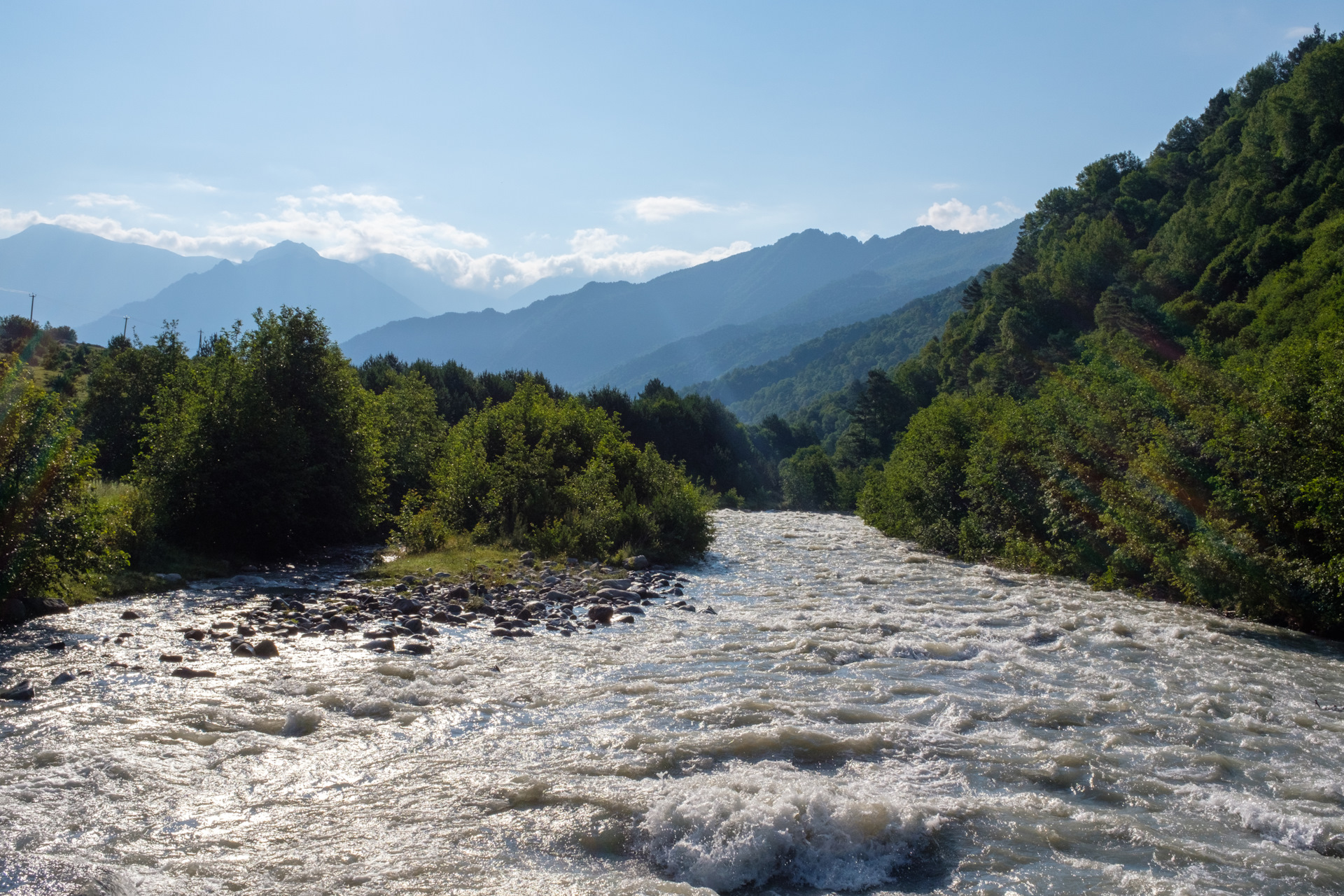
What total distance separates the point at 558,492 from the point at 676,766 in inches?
822

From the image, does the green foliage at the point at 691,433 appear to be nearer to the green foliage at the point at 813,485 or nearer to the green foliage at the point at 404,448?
the green foliage at the point at 813,485

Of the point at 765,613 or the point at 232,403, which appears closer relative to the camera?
the point at 765,613

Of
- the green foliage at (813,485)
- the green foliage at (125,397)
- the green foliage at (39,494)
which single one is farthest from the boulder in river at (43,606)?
the green foliage at (813,485)

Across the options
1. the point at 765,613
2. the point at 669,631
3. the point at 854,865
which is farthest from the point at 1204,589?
the point at 854,865

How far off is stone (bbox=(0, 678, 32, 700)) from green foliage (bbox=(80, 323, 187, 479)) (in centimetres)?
2594

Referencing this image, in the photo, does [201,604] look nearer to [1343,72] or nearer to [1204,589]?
[1204,589]

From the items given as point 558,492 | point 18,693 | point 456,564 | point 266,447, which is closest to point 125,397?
point 266,447

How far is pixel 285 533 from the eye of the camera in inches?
857

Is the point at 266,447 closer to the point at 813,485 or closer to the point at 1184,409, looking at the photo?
the point at 1184,409

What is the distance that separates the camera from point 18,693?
29.9 ft

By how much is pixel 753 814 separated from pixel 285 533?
19105 millimetres

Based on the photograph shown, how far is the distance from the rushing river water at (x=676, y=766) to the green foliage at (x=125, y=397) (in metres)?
22.2

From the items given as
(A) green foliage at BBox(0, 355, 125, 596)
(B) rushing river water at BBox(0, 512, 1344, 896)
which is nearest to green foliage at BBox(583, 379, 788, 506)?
(A) green foliage at BBox(0, 355, 125, 596)

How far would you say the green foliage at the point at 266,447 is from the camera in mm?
20109
